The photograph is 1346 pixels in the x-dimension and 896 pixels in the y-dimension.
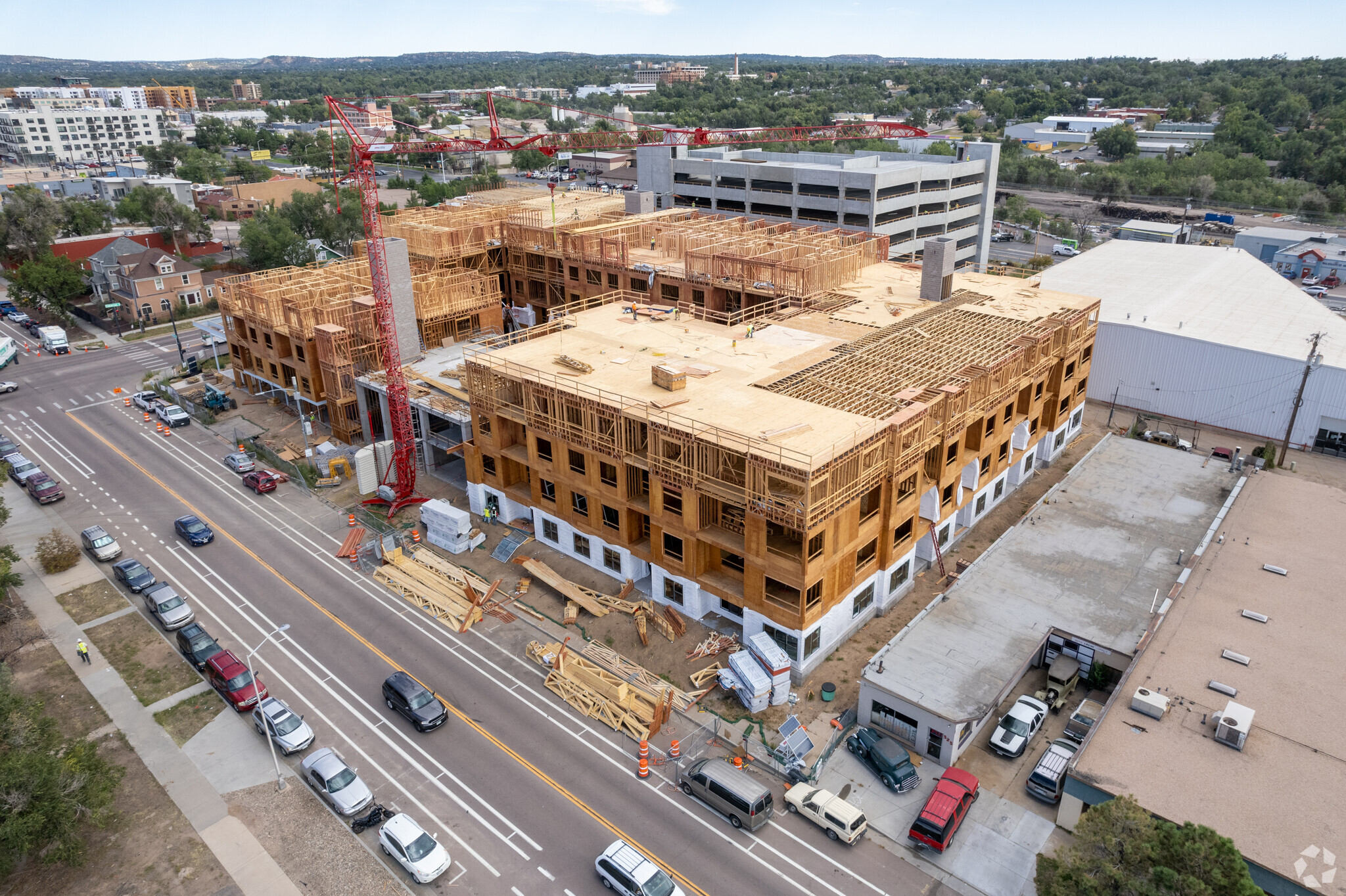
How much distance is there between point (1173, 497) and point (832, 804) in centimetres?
3723

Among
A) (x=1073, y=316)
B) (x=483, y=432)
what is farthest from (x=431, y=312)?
(x=1073, y=316)

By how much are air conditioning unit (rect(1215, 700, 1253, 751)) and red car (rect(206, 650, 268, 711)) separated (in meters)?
43.9

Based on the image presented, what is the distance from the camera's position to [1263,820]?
99.1 ft

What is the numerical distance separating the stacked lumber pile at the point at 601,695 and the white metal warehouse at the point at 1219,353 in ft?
192

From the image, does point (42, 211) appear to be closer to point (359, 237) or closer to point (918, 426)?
point (359, 237)

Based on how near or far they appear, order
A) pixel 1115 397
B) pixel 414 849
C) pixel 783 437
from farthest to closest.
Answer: pixel 1115 397, pixel 783 437, pixel 414 849

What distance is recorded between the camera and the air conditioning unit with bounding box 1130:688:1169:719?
35.2 m

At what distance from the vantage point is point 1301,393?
63625mm

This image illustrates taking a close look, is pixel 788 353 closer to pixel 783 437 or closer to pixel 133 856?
pixel 783 437

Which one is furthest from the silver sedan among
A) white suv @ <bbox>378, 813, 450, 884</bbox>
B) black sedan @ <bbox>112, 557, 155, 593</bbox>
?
black sedan @ <bbox>112, 557, 155, 593</bbox>

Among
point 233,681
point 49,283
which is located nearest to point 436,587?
point 233,681

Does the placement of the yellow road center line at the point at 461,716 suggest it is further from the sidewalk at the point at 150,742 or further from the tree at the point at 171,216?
the tree at the point at 171,216

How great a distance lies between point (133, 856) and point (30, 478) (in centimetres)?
4485

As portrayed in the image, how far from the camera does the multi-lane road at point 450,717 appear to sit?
109ft
